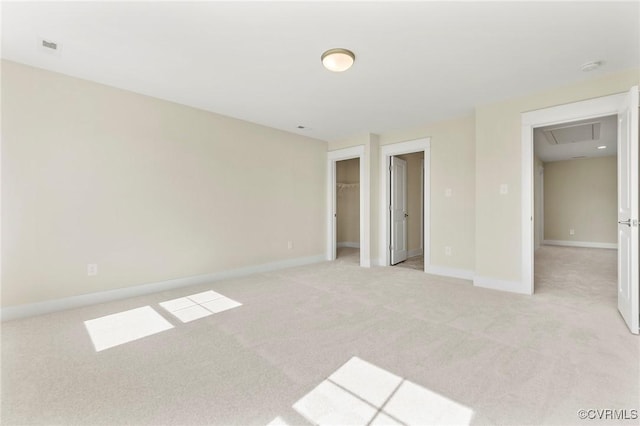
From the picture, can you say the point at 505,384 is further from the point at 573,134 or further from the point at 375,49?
the point at 573,134

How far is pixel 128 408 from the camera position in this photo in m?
1.48

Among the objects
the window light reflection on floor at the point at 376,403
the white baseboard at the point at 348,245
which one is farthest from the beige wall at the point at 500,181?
the white baseboard at the point at 348,245

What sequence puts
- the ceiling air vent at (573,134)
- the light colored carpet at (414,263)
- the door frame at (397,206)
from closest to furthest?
the ceiling air vent at (573,134) < the light colored carpet at (414,263) < the door frame at (397,206)

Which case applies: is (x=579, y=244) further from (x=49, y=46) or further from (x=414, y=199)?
(x=49, y=46)

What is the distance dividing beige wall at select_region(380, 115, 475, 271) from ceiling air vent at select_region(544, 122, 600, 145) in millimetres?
1639

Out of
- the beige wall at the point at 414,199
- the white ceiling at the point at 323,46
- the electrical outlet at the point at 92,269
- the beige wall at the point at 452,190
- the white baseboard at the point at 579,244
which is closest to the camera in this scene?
the white ceiling at the point at 323,46

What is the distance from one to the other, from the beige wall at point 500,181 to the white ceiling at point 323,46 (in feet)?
0.64

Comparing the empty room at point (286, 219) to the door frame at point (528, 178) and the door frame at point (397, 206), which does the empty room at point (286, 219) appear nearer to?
the door frame at point (528, 178)

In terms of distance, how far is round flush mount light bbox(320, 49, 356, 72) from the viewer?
242 centimetres

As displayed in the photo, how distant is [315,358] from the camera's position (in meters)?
1.96

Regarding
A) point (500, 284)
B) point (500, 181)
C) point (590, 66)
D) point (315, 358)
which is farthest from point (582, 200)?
point (315, 358)

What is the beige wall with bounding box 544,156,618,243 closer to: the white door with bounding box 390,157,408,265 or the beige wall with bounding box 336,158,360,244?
the white door with bounding box 390,157,408,265

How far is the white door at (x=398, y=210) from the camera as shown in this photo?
208 inches

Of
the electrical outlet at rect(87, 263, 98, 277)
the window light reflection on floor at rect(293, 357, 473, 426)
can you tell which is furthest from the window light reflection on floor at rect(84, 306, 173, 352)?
the window light reflection on floor at rect(293, 357, 473, 426)
